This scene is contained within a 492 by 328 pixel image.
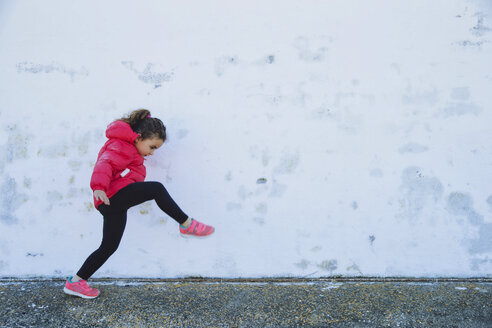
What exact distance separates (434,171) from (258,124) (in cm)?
139

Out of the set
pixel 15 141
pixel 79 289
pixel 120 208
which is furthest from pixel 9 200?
pixel 120 208

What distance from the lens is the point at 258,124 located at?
117 inches

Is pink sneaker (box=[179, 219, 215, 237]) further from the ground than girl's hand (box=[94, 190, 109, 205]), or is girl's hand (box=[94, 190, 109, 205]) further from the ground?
girl's hand (box=[94, 190, 109, 205])

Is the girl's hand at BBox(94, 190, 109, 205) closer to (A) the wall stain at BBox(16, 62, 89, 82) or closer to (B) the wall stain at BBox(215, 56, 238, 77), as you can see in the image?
(A) the wall stain at BBox(16, 62, 89, 82)

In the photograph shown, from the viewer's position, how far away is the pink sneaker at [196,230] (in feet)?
8.92

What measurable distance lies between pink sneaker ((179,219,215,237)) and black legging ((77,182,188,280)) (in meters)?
0.14

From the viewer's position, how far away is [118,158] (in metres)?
2.54

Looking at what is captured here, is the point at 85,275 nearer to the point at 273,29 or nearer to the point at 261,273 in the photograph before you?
the point at 261,273

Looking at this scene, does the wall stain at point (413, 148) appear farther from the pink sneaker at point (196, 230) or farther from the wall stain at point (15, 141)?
the wall stain at point (15, 141)

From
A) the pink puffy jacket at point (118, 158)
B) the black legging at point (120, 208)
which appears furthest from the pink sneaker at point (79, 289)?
the pink puffy jacket at point (118, 158)

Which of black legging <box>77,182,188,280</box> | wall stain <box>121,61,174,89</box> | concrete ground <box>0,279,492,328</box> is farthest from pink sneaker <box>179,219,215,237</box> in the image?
wall stain <box>121,61,174,89</box>

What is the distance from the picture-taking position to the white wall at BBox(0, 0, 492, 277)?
2.92m

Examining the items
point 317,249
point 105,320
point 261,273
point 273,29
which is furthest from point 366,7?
point 105,320

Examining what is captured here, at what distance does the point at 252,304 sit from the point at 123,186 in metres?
1.18
